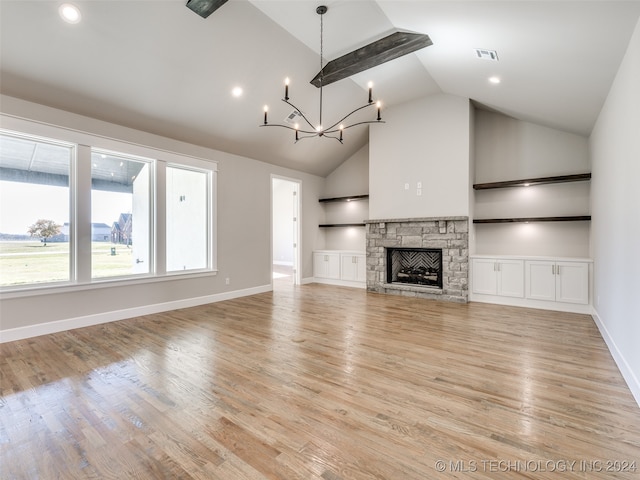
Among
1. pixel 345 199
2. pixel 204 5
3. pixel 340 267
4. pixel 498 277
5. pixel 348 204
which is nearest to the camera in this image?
pixel 204 5

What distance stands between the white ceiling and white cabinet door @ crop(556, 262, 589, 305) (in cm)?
214

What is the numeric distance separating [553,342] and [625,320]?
932mm

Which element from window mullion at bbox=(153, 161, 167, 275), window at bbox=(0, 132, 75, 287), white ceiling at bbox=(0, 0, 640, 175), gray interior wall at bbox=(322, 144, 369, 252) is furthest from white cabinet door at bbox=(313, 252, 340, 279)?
window at bbox=(0, 132, 75, 287)

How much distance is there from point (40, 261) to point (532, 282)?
7272mm

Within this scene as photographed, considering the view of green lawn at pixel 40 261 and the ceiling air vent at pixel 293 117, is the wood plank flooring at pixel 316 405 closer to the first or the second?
the view of green lawn at pixel 40 261

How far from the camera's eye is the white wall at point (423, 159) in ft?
18.6

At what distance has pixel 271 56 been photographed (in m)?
4.37

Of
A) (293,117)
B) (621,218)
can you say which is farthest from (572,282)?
(293,117)

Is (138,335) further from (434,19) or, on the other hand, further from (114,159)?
(434,19)

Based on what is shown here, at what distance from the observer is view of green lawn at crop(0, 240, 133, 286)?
370 centimetres

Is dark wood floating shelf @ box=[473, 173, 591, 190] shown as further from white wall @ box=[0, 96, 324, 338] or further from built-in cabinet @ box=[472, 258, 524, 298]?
white wall @ box=[0, 96, 324, 338]

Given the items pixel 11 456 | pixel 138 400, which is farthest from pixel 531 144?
pixel 11 456

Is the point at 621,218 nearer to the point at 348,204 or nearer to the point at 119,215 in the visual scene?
the point at 348,204

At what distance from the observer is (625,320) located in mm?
2707
